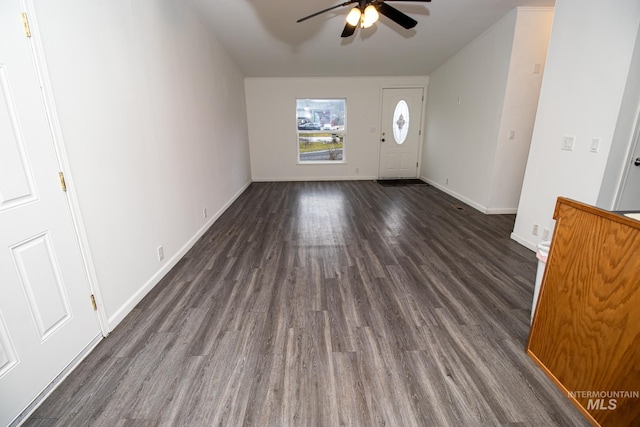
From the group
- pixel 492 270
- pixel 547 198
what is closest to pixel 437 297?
pixel 492 270

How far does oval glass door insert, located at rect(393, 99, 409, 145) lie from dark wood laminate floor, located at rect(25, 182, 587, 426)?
4.18 m

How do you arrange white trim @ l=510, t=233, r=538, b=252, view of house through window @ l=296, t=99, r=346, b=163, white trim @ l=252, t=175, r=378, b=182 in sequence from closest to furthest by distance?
white trim @ l=510, t=233, r=538, b=252 → view of house through window @ l=296, t=99, r=346, b=163 → white trim @ l=252, t=175, r=378, b=182

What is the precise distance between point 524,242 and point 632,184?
3.52 ft

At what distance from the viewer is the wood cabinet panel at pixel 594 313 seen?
1.11m

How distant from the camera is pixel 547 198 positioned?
281 cm

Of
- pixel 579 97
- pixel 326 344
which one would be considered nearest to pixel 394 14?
pixel 579 97

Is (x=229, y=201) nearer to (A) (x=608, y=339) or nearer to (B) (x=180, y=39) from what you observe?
(B) (x=180, y=39)

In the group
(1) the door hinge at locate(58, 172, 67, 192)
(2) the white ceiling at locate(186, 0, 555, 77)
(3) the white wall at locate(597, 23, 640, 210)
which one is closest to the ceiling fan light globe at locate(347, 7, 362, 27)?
(2) the white ceiling at locate(186, 0, 555, 77)

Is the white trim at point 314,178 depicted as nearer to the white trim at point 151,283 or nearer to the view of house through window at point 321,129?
the view of house through window at point 321,129

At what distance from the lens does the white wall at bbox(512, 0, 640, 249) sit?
2.12 metres

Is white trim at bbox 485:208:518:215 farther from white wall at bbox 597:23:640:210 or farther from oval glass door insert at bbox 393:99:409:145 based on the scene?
oval glass door insert at bbox 393:99:409:145

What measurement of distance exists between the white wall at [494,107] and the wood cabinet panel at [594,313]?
3068mm

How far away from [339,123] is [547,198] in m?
4.83

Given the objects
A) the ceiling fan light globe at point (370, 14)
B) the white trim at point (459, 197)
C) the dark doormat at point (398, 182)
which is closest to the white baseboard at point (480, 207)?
the white trim at point (459, 197)
